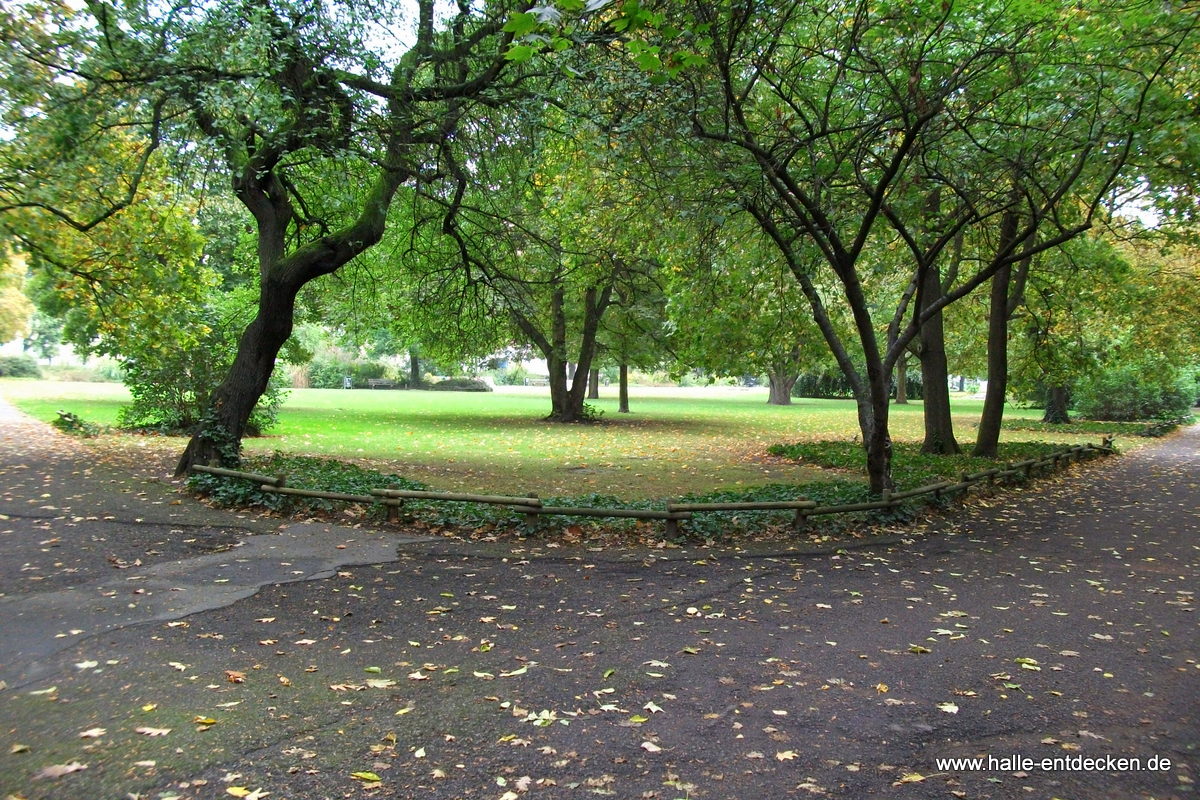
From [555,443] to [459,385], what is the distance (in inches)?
1887

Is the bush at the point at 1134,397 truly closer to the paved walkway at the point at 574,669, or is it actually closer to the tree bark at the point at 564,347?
the tree bark at the point at 564,347

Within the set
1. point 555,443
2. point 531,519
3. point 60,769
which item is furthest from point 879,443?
point 555,443

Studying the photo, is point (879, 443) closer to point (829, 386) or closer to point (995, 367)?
point (995, 367)

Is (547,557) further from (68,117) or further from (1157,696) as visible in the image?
(68,117)

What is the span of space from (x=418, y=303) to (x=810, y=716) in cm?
1238

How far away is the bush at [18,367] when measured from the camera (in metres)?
56.9

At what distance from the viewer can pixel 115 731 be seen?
11.9 ft

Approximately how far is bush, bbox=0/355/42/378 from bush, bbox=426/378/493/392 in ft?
99.3

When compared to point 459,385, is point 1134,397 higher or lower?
lower

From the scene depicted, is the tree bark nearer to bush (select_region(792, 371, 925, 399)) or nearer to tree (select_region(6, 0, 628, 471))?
tree (select_region(6, 0, 628, 471))

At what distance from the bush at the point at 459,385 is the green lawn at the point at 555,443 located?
31887mm

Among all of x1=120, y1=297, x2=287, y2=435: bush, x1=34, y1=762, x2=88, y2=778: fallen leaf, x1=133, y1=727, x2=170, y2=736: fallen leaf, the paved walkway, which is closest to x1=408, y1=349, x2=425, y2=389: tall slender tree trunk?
x1=120, y1=297, x2=287, y2=435: bush

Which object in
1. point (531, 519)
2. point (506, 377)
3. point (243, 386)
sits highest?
point (506, 377)

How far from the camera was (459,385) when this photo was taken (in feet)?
219
